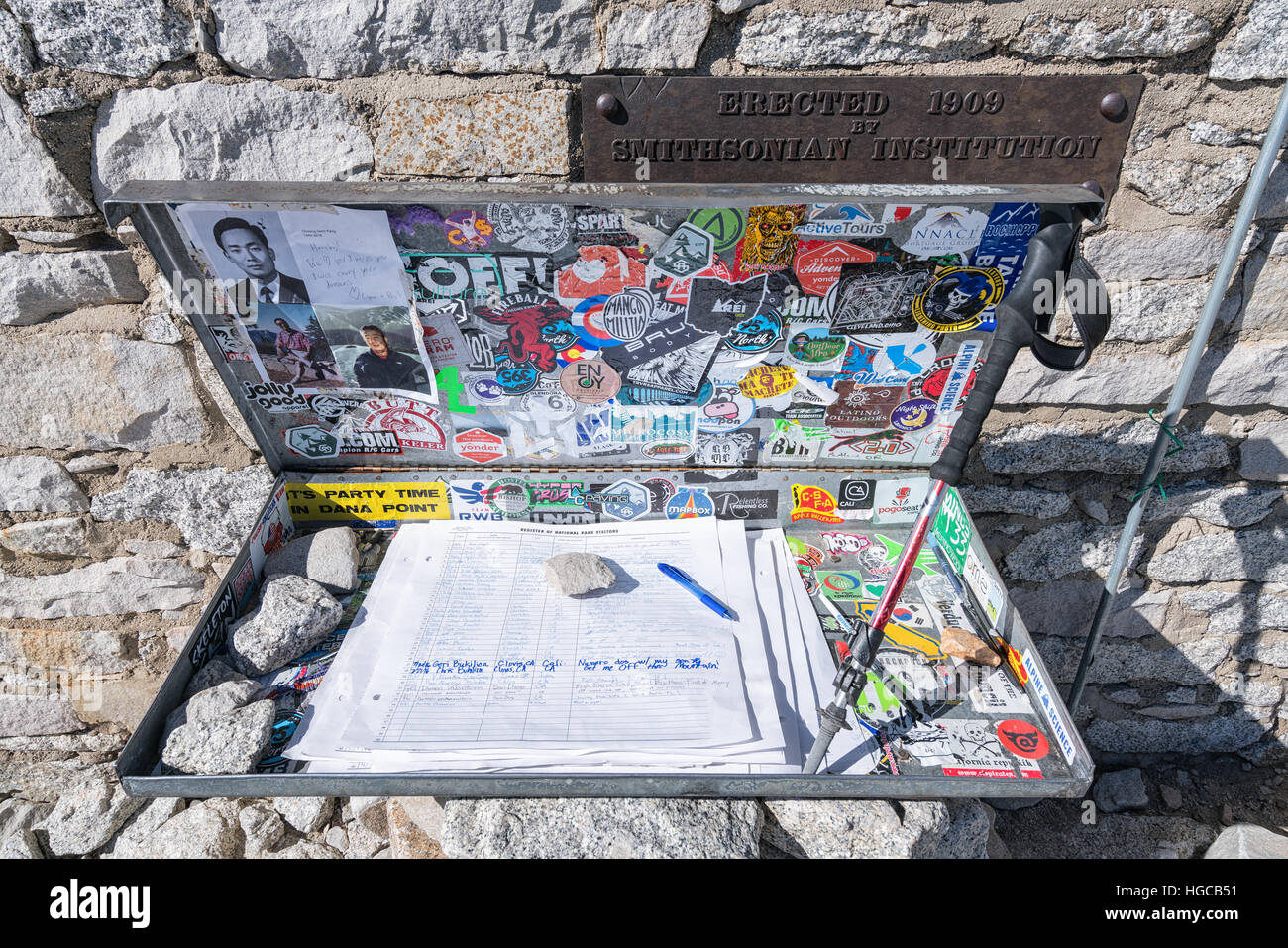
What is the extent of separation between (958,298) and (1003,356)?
7.4 inches

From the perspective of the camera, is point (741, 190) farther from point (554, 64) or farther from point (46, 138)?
point (46, 138)

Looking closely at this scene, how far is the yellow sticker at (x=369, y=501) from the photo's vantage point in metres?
1.39

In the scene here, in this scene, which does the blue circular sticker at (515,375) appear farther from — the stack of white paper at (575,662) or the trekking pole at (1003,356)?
the trekking pole at (1003,356)

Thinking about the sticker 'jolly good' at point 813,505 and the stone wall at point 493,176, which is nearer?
the stone wall at point 493,176

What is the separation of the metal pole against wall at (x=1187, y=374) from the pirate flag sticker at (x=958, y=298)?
0.58m

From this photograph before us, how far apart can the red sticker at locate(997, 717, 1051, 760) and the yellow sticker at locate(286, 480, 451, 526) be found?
40.0 inches

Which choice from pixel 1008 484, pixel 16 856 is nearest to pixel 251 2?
pixel 1008 484

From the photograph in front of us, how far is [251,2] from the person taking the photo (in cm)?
112

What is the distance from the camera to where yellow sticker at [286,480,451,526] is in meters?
1.39

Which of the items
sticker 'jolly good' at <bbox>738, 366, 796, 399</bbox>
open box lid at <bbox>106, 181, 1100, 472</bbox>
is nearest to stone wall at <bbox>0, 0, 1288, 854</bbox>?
open box lid at <bbox>106, 181, 1100, 472</bbox>

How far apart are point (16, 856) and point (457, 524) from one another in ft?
4.96

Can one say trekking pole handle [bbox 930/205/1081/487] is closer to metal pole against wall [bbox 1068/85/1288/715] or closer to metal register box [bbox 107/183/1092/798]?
metal register box [bbox 107/183/1092/798]

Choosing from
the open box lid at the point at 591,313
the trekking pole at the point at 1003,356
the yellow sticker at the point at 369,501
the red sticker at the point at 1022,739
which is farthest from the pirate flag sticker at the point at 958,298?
the yellow sticker at the point at 369,501

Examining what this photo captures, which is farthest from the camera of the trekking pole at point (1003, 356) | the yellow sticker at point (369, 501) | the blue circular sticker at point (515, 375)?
the yellow sticker at point (369, 501)
